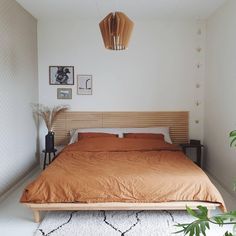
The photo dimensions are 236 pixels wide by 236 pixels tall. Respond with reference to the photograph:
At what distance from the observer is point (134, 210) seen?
2709mm

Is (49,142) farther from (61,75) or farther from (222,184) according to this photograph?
(222,184)

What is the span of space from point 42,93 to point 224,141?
10.0ft

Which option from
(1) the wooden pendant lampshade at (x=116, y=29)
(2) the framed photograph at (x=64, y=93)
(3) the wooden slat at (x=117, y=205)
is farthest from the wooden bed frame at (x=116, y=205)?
(2) the framed photograph at (x=64, y=93)

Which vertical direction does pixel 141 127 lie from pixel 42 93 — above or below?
below

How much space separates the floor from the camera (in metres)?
2.35

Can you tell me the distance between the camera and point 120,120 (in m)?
4.38

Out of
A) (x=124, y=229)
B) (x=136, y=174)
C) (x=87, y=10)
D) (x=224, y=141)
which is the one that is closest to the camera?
(x=124, y=229)

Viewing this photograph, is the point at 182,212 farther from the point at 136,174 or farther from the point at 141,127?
the point at 141,127

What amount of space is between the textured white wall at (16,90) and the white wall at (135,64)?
13.7 inches

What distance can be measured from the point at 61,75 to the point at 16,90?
3.33ft

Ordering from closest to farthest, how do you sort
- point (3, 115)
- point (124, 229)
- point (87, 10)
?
point (124, 229)
point (3, 115)
point (87, 10)

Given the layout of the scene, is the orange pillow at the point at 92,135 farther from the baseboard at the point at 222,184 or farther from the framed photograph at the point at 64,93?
the baseboard at the point at 222,184

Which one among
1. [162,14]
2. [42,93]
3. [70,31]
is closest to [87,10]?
[70,31]

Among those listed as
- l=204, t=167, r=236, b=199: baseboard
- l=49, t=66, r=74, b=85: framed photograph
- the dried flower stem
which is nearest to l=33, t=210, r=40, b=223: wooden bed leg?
the dried flower stem
